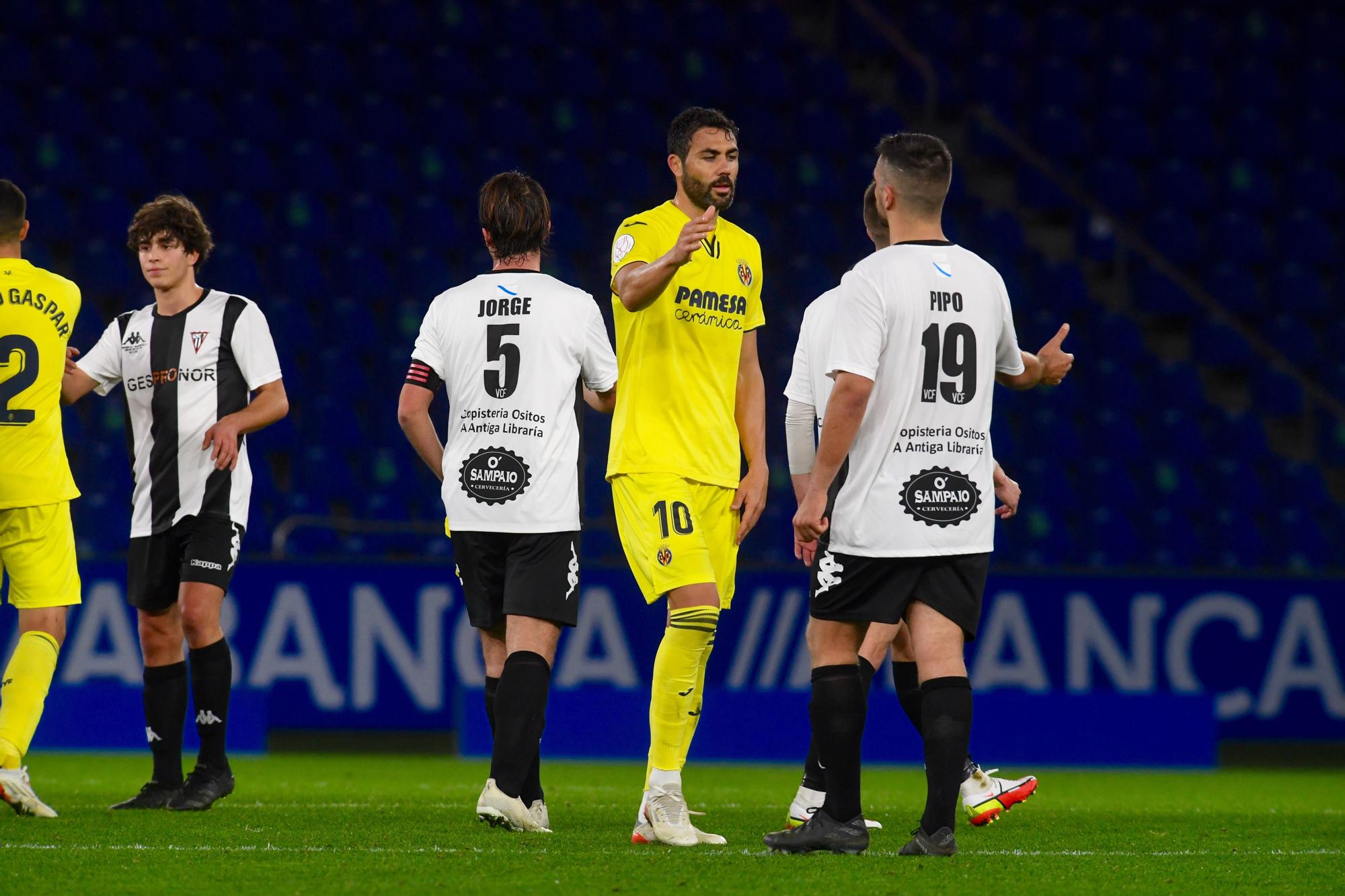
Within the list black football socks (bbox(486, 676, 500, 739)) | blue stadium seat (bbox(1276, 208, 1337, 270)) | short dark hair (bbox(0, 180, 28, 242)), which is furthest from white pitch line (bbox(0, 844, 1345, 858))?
blue stadium seat (bbox(1276, 208, 1337, 270))

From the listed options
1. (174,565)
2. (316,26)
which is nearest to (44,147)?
(316,26)

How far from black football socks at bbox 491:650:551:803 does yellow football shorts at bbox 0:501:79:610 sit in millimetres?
1708

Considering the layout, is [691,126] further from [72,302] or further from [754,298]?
[72,302]

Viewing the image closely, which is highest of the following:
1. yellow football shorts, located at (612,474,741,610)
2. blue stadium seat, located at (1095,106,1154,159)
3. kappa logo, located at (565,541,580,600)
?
blue stadium seat, located at (1095,106,1154,159)

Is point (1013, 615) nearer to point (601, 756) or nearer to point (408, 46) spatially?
point (601, 756)

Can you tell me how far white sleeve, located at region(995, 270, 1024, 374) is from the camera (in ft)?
15.0

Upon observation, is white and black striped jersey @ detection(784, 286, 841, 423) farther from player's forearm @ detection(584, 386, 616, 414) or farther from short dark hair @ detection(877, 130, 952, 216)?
short dark hair @ detection(877, 130, 952, 216)

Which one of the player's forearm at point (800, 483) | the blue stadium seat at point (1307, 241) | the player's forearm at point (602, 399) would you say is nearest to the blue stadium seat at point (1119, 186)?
the blue stadium seat at point (1307, 241)

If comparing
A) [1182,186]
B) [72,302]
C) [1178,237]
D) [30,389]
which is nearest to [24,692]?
[30,389]

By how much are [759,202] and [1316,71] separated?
5196 millimetres

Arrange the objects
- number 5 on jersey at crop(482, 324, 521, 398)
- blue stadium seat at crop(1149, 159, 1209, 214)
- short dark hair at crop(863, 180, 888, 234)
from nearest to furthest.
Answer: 1. number 5 on jersey at crop(482, 324, 521, 398)
2. short dark hair at crop(863, 180, 888, 234)
3. blue stadium seat at crop(1149, 159, 1209, 214)

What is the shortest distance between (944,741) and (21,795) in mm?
3101

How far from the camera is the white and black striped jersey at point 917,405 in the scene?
4.40 meters

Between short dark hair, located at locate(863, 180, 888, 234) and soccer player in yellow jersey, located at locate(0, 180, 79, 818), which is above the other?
short dark hair, located at locate(863, 180, 888, 234)
